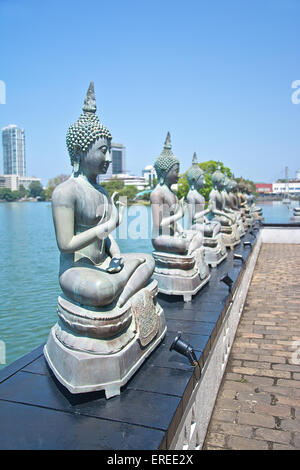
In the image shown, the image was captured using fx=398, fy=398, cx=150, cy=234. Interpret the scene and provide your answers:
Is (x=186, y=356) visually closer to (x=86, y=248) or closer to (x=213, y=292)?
(x=86, y=248)

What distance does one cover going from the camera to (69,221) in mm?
3016

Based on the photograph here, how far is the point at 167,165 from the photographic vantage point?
17.4ft

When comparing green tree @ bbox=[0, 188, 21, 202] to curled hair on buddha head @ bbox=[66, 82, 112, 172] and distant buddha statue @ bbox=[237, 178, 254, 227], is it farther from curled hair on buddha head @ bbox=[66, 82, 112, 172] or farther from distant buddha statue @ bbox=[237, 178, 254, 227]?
curled hair on buddha head @ bbox=[66, 82, 112, 172]

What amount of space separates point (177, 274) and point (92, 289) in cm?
258

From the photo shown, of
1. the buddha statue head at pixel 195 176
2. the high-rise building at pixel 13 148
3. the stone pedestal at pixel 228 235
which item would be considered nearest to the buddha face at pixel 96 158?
the buddha statue head at pixel 195 176

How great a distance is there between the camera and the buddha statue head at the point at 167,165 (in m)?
5.32

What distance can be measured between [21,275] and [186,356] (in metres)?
7.57

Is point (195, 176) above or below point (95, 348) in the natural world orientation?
above

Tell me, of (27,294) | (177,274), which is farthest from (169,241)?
(27,294)

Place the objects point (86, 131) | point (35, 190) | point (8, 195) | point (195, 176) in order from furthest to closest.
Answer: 1. point (35, 190)
2. point (8, 195)
3. point (195, 176)
4. point (86, 131)

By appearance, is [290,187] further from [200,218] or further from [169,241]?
[169,241]

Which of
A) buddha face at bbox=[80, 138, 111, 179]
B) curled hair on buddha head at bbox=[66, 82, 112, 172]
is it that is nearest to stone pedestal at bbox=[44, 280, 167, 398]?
buddha face at bbox=[80, 138, 111, 179]

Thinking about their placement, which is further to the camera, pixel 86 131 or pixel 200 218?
pixel 200 218
